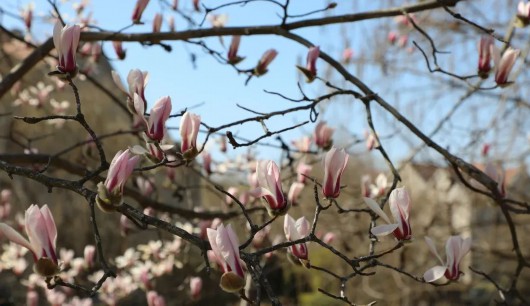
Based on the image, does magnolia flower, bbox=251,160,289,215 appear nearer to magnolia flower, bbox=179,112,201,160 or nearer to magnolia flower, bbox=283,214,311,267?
magnolia flower, bbox=283,214,311,267

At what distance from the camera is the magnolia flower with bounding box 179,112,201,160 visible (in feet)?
4.37

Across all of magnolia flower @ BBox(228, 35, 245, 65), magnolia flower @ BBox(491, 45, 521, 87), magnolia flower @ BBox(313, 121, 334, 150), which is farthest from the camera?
magnolia flower @ BBox(313, 121, 334, 150)

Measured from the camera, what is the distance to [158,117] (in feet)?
4.28

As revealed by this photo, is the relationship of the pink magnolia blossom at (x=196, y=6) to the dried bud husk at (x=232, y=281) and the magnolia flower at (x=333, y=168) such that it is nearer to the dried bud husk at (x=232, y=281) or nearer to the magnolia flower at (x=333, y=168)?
the magnolia flower at (x=333, y=168)

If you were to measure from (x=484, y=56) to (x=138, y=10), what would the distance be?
40.0 inches

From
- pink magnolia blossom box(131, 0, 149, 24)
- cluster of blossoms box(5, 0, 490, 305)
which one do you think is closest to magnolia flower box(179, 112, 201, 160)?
cluster of blossoms box(5, 0, 490, 305)

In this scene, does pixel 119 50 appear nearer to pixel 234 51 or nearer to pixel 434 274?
pixel 234 51

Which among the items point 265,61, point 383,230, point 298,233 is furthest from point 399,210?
point 265,61

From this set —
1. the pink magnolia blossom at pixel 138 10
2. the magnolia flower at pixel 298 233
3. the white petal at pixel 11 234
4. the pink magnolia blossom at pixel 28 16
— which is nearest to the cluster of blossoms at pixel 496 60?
the magnolia flower at pixel 298 233

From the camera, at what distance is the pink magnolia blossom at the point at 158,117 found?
51.2 inches

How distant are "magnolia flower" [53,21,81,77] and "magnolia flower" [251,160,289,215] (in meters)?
0.45

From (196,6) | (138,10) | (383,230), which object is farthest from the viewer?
(196,6)

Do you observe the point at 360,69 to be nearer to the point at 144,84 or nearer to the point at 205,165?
the point at 205,165

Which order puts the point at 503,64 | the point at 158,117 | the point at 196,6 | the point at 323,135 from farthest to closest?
1. the point at 196,6
2. the point at 323,135
3. the point at 503,64
4. the point at 158,117
